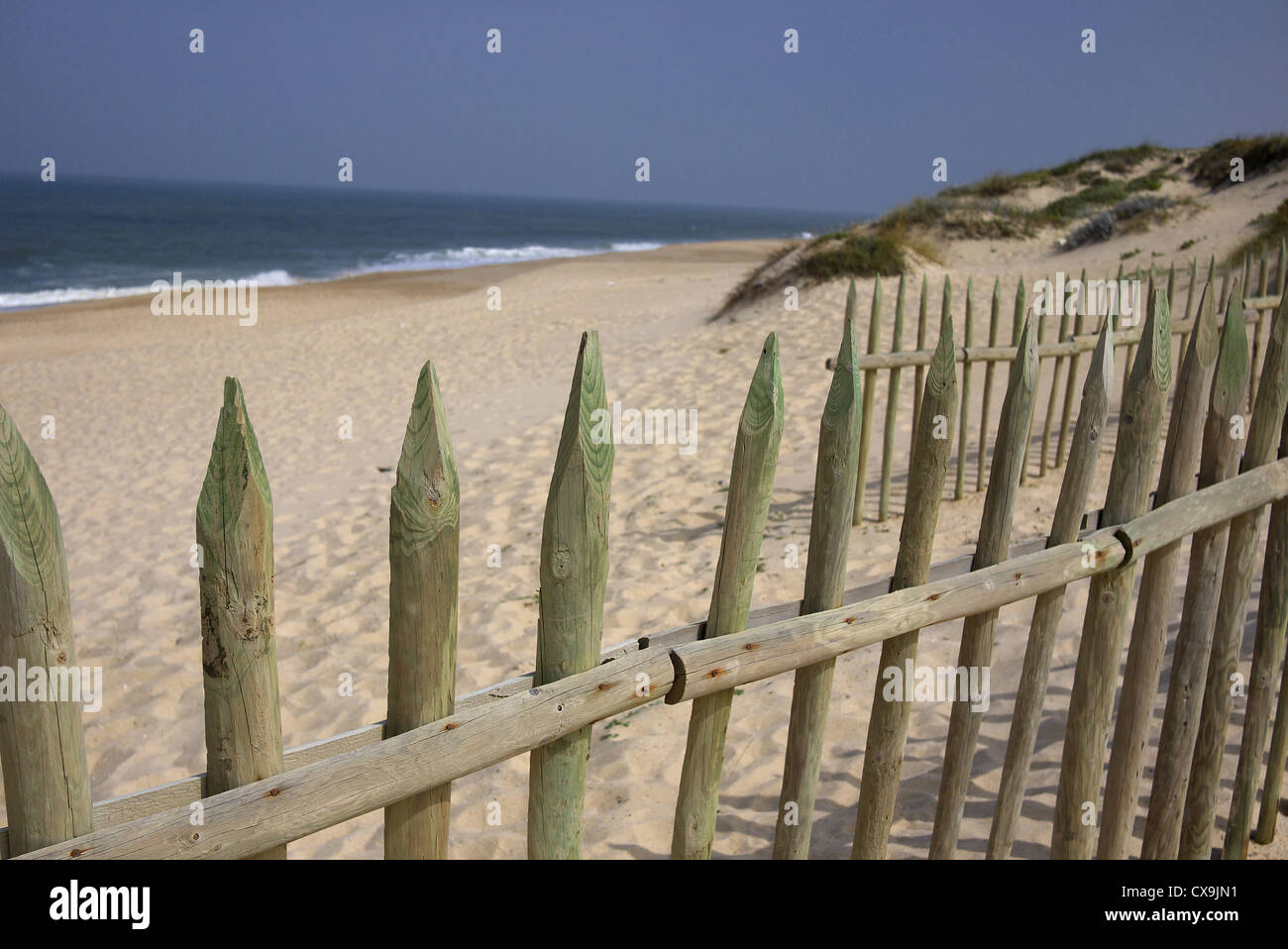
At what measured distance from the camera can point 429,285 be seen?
25.4 metres

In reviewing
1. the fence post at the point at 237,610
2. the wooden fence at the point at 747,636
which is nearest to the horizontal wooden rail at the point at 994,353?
the wooden fence at the point at 747,636

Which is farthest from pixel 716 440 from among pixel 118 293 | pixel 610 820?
pixel 118 293

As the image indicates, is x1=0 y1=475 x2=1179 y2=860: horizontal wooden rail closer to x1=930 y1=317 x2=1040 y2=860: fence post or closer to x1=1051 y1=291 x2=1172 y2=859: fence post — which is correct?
x1=930 y1=317 x2=1040 y2=860: fence post

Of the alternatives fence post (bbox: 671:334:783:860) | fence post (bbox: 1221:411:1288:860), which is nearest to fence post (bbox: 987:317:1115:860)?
fence post (bbox: 671:334:783:860)

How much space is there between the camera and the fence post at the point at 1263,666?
8.69 ft

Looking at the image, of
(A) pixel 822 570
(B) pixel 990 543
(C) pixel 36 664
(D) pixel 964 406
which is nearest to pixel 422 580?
(C) pixel 36 664

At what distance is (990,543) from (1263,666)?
1.29m

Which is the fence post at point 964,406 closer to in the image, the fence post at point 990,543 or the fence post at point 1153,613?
the fence post at point 1153,613

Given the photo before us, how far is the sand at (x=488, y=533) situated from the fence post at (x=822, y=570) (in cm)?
108

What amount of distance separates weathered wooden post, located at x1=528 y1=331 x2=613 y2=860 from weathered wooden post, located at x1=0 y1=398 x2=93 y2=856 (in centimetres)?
66

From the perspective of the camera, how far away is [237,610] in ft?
4.09

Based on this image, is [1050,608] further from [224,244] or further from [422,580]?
[224,244]
